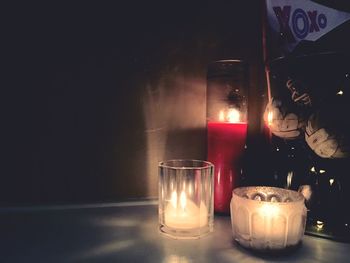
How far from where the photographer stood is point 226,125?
0.72 metres

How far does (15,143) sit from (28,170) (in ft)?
0.22

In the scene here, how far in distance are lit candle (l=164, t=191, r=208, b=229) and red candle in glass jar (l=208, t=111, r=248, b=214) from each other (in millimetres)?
98

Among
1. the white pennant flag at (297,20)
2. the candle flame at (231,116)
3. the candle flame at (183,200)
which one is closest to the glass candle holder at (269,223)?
the candle flame at (183,200)

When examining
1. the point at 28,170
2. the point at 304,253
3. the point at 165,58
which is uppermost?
the point at 165,58

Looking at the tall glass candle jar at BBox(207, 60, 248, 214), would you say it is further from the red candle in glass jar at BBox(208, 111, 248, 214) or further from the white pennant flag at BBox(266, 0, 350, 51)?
the white pennant flag at BBox(266, 0, 350, 51)

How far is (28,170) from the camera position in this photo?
77 cm

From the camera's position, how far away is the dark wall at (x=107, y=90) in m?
0.76

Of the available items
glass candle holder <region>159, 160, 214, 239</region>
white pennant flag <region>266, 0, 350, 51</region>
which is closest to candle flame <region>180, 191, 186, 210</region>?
glass candle holder <region>159, 160, 214, 239</region>

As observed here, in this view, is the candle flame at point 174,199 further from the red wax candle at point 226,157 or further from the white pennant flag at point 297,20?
the white pennant flag at point 297,20

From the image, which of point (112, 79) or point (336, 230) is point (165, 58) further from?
point (336, 230)

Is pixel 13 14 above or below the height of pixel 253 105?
above

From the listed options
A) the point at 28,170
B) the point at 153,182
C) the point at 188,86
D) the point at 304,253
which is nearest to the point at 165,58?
the point at 188,86

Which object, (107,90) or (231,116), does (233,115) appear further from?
(107,90)

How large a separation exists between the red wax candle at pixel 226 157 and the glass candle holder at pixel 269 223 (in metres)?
0.15
